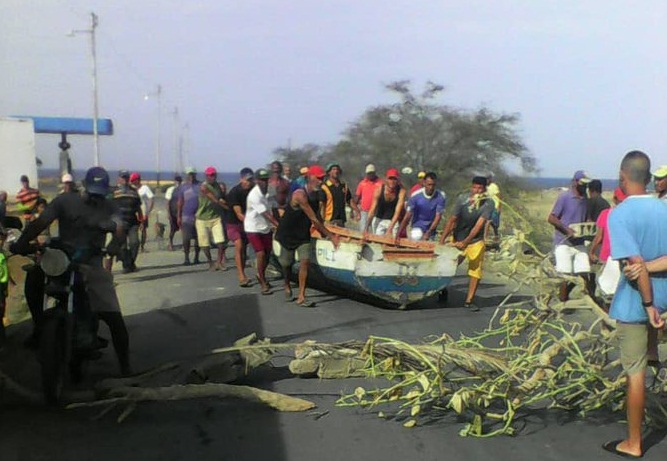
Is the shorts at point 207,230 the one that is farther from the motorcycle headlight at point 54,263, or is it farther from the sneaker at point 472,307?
the motorcycle headlight at point 54,263

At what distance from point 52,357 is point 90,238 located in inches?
43.3

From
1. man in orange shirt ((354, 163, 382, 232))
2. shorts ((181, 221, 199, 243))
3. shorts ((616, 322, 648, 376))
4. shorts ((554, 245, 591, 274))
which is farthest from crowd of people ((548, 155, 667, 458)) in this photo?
shorts ((181, 221, 199, 243))

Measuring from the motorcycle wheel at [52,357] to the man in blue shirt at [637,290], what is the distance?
3.99m

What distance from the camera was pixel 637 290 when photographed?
15.0 feet

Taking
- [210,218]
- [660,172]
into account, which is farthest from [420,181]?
[660,172]

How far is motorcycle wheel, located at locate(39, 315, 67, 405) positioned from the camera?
5.38m

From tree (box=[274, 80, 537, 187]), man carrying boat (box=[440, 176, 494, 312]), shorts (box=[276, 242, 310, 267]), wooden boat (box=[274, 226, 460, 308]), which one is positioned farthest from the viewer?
tree (box=[274, 80, 537, 187])

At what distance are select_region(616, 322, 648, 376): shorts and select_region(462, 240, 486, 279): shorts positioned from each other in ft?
16.6

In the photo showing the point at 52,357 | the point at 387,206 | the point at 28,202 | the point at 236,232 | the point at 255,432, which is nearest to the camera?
the point at 255,432

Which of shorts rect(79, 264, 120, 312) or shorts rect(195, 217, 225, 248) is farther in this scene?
shorts rect(195, 217, 225, 248)

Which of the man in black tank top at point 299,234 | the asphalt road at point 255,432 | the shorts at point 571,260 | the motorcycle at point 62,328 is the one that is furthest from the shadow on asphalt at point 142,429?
the shorts at point 571,260

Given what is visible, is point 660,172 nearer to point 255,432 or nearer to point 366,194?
point 255,432

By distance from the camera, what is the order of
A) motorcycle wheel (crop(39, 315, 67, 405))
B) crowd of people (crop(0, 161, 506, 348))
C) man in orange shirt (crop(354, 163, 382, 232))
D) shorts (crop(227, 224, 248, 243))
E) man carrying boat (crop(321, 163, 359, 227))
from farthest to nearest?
man in orange shirt (crop(354, 163, 382, 232)), man carrying boat (crop(321, 163, 359, 227)), shorts (crop(227, 224, 248, 243)), crowd of people (crop(0, 161, 506, 348)), motorcycle wheel (crop(39, 315, 67, 405))

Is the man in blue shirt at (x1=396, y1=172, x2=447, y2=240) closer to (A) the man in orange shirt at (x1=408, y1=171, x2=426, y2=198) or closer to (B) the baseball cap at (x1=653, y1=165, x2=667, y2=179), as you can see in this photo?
(A) the man in orange shirt at (x1=408, y1=171, x2=426, y2=198)
